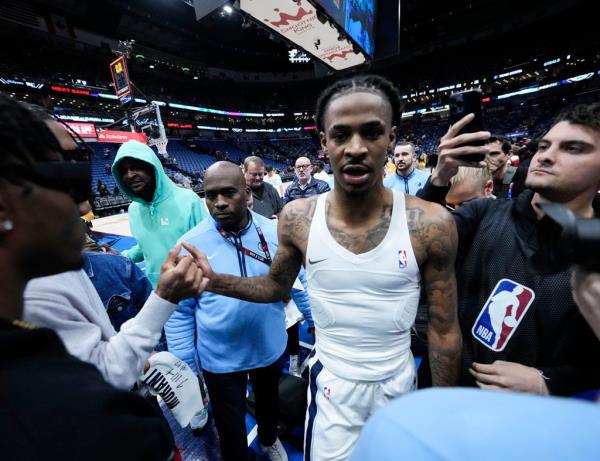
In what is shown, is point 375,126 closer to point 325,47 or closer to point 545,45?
point 325,47

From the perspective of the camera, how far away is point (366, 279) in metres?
1.31

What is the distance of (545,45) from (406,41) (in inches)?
544

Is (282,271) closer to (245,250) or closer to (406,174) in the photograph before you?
(245,250)

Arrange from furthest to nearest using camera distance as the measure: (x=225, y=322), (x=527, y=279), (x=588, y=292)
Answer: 1. (x=225, y=322)
2. (x=527, y=279)
3. (x=588, y=292)

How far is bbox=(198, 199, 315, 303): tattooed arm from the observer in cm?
156

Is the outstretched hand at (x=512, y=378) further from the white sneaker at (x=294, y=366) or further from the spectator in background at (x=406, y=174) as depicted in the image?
the spectator in background at (x=406, y=174)

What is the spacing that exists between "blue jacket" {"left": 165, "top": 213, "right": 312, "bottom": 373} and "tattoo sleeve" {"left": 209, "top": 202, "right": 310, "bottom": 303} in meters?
0.21

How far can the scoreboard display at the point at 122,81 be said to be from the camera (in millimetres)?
9862

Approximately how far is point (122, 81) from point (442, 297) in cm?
1298

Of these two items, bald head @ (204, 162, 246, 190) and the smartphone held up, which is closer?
the smartphone held up

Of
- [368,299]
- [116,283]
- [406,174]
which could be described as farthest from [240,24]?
[368,299]

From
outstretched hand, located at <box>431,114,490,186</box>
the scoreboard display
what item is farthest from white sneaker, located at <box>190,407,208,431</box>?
the scoreboard display

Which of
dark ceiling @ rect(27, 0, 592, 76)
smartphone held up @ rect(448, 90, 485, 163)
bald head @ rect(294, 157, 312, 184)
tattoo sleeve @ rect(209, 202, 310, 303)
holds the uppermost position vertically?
dark ceiling @ rect(27, 0, 592, 76)

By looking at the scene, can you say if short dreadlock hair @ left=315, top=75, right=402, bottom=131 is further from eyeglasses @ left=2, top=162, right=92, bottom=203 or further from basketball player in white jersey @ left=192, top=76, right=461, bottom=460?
eyeglasses @ left=2, top=162, right=92, bottom=203
